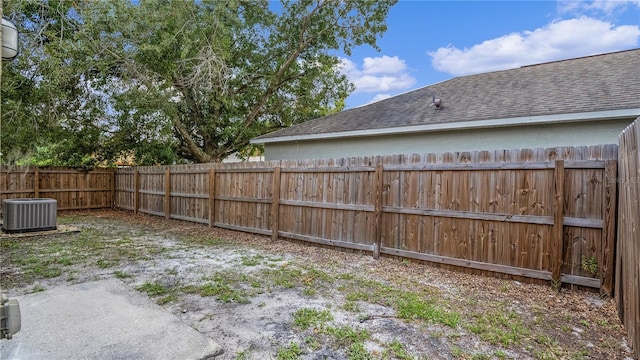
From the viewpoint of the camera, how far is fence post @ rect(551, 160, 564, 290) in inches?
170

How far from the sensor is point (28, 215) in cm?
762

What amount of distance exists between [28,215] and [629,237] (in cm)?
1017

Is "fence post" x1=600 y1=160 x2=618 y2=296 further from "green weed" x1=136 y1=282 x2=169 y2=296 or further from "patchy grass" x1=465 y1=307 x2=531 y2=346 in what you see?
"green weed" x1=136 y1=282 x2=169 y2=296

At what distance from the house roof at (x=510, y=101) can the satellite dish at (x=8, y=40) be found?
257 inches

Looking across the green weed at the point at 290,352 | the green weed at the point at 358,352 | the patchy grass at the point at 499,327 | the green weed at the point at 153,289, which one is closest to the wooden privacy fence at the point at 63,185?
the green weed at the point at 153,289

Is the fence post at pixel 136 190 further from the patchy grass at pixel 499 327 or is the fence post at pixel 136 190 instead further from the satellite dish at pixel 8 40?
the patchy grass at pixel 499 327

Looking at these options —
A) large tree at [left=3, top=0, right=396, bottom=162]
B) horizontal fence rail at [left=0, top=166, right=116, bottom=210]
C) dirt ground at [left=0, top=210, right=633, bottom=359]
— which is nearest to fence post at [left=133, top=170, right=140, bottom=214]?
large tree at [left=3, top=0, right=396, bottom=162]

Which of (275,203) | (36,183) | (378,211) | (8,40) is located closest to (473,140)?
(378,211)

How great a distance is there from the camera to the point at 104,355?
2.64 m

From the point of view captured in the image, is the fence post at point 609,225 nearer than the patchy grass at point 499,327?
No

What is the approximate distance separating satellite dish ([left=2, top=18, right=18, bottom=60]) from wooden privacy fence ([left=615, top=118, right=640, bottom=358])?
13.8 feet

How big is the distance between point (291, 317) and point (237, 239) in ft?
14.5

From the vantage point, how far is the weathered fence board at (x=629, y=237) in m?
2.63

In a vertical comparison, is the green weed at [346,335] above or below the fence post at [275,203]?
below
